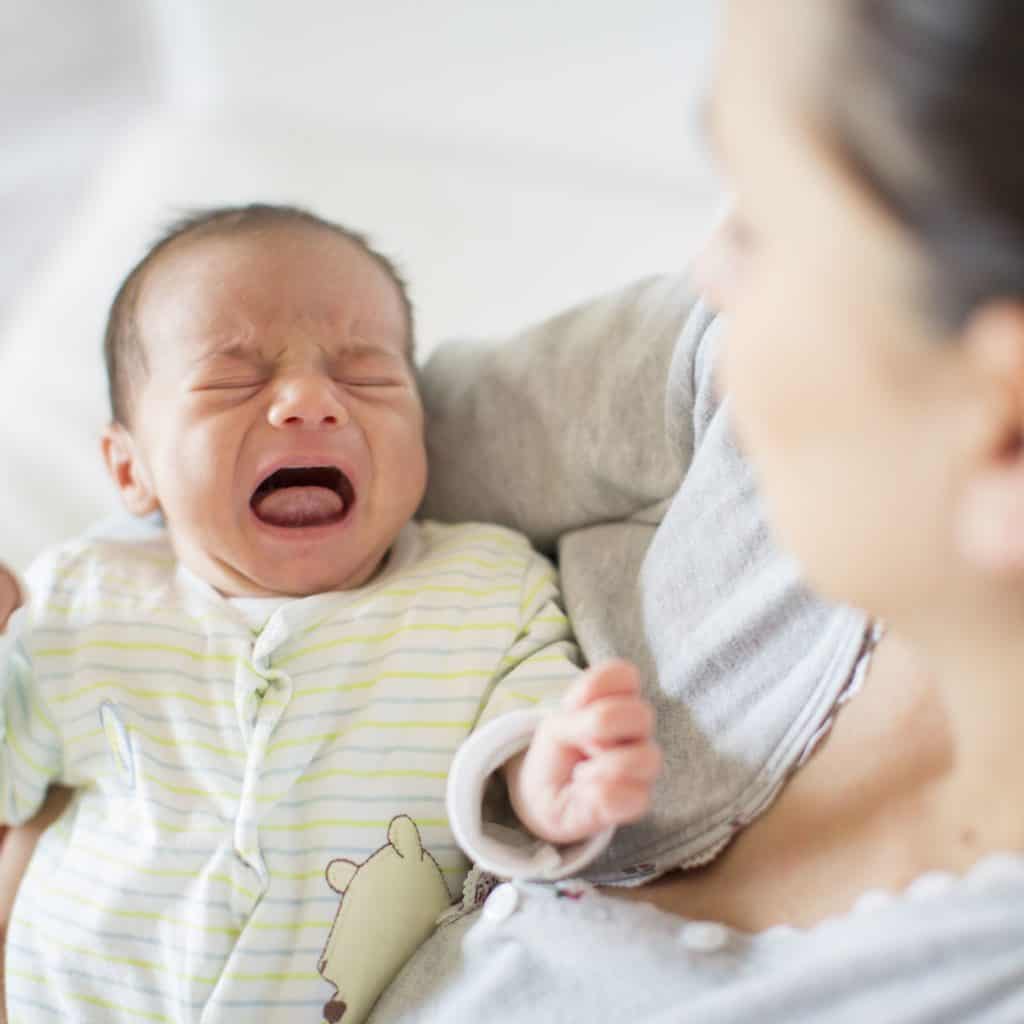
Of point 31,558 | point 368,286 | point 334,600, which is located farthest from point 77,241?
point 334,600

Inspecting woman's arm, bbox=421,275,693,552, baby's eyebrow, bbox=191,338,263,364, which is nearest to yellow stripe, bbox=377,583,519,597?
woman's arm, bbox=421,275,693,552

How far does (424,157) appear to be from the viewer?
172 centimetres

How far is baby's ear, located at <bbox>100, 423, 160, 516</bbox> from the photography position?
1055mm

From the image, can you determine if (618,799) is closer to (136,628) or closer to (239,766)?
(239,766)

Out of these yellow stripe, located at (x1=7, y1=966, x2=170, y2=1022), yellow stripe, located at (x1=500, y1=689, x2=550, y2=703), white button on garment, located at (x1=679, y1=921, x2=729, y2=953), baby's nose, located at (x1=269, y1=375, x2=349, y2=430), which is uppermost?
baby's nose, located at (x1=269, y1=375, x2=349, y2=430)

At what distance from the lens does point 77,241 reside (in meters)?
1.62

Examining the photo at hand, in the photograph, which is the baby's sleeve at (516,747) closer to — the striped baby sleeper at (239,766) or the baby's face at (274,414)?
the striped baby sleeper at (239,766)

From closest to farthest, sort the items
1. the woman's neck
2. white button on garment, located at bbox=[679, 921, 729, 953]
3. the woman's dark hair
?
the woman's dark hair, the woman's neck, white button on garment, located at bbox=[679, 921, 729, 953]

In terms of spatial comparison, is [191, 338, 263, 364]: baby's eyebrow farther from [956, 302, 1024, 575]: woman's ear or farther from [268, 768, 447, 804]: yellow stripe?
[956, 302, 1024, 575]: woman's ear

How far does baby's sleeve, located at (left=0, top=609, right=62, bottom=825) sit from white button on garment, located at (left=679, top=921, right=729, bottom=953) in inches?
20.6

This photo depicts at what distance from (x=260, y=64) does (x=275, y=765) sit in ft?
4.33

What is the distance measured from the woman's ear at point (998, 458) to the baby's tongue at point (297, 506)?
1.95 ft

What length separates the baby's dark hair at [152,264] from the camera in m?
1.04

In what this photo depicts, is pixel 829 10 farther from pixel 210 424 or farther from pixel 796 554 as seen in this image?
pixel 210 424
